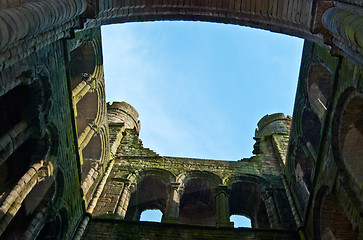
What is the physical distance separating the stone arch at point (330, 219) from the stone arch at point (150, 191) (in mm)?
5367

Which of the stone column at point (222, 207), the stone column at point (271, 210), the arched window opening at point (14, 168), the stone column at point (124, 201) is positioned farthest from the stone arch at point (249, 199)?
the arched window opening at point (14, 168)

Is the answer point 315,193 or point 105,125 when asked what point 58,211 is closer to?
point 105,125

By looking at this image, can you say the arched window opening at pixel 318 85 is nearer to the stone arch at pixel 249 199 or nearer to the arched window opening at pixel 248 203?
the stone arch at pixel 249 199

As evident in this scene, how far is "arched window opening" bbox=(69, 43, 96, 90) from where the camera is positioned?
11.8m

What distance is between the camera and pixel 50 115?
8828 millimetres

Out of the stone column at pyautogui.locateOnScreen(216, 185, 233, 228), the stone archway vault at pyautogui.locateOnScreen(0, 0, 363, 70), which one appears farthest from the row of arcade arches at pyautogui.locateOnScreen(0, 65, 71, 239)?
the stone column at pyautogui.locateOnScreen(216, 185, 233, 228)

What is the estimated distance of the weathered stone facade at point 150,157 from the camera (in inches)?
280

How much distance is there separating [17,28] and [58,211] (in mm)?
5278

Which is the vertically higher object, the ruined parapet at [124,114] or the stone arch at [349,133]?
the ruined parapet at [124,114]

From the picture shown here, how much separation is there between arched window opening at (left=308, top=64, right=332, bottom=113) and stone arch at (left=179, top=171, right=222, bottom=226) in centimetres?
448

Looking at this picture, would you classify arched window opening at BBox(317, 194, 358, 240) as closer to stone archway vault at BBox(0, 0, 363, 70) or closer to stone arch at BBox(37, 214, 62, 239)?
stone archway vault at BBox(0, 0, 363, 70)

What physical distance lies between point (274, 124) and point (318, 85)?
419 inches

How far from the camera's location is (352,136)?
880 cm

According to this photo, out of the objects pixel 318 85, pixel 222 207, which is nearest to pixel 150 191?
pixel 222 207
